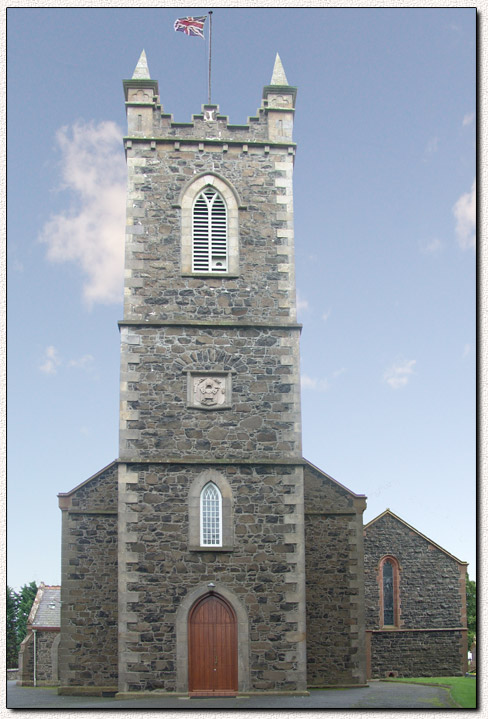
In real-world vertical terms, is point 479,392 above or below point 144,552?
above

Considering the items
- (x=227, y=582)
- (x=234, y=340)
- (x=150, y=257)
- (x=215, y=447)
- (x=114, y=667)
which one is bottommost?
(x=114, y=667)

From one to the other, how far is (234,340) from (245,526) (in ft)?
15.4

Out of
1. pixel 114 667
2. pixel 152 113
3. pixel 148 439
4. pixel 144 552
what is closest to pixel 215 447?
pixel 148 439

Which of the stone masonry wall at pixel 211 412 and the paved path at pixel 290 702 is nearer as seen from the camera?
the paved path at pixel 290 702

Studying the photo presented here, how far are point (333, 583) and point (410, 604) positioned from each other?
12.2m

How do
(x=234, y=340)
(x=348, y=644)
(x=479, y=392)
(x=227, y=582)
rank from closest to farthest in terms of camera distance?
(x=479, y=392)
(x=227, y=582)
(x=234, y=340)
(x=348, y=644)

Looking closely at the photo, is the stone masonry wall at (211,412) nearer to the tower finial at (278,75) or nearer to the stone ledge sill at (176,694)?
the stone ledge sill at (176,694)

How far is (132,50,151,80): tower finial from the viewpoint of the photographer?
81.4ft

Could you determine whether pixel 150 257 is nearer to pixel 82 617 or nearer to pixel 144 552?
pixel 144 552

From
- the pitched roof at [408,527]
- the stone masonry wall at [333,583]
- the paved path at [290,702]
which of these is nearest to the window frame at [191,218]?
the stone masonry wall at [333,583]

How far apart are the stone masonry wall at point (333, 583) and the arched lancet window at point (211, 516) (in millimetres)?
4744

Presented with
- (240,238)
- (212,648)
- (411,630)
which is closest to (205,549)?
(212,648)

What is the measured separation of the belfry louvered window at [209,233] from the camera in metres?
23.7

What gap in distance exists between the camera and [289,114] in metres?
24.9
